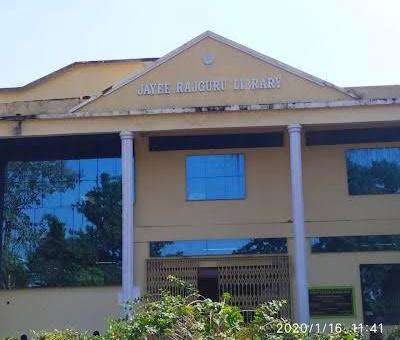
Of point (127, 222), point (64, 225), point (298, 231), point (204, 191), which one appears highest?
point (204, 191)

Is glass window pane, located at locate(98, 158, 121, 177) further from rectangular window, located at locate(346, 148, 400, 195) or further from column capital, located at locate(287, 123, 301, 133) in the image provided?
rectangular window, located at locate(346, 148, 400, 195)

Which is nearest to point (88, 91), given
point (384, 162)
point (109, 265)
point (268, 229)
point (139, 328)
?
point (109, 265)

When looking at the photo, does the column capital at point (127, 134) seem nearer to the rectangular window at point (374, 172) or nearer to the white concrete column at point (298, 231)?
the white concrete column at point (298, 231)

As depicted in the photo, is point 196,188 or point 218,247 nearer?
point 218,247

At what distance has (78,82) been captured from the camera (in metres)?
21.9

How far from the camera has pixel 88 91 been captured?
21844mm

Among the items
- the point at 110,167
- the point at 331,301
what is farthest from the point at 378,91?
the point at 110,167

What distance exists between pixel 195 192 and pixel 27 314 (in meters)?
6.02

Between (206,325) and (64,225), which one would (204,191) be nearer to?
(64,225)

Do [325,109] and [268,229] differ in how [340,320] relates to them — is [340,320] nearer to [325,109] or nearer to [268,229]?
[268,229]

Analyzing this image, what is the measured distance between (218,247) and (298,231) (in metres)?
2.95

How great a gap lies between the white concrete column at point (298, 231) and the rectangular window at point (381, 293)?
2.39 m

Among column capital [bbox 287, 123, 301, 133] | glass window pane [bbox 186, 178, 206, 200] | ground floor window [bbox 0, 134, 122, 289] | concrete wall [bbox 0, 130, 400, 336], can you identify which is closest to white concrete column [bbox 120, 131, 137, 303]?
concrete wall [bbox 0, 130, 400, 336]

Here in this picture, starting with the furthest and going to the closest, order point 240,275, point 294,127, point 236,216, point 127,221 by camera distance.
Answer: point 236,216, point 240,275, point 294,127, point 127,221
